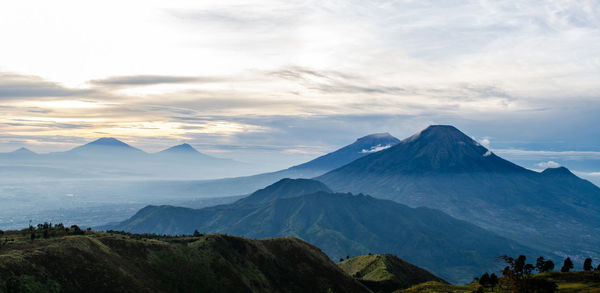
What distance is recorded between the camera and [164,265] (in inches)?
4897

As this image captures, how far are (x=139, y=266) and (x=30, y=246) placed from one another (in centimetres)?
2775

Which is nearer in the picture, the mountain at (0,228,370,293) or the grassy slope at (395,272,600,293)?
the mountain at (0,228,370,293)

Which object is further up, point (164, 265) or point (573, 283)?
point (164, 265)

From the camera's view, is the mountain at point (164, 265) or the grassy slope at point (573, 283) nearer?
the mountain at point (164, 265)

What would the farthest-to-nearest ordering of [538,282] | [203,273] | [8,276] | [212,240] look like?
[212,240] → [203,273] → [538,282] → [8,276]

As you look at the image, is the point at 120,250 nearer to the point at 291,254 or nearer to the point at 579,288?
the point at 291,254

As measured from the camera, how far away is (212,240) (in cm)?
14750

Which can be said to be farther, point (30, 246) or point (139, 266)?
point (139, 266)

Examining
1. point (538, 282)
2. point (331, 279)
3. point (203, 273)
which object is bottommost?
point (331, 279)

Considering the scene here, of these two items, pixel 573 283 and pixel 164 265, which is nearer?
pixel 164 265

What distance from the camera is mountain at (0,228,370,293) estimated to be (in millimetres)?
94619

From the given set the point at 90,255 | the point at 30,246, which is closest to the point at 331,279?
the point at 90,255

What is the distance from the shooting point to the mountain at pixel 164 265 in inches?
3725

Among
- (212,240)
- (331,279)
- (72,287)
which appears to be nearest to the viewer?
(72,287)
